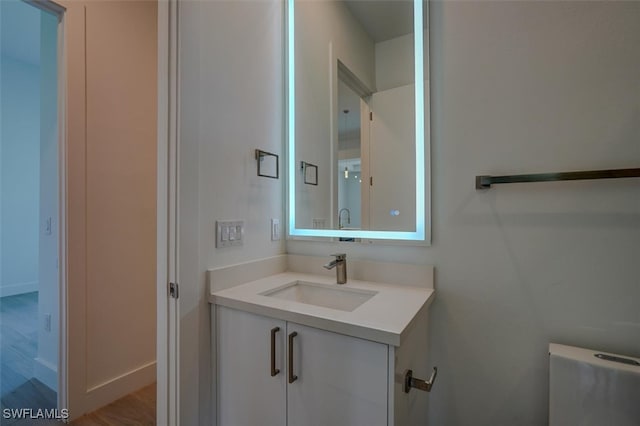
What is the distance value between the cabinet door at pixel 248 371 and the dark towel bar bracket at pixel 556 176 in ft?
3.08

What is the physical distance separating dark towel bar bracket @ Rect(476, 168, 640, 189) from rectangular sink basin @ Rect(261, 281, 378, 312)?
0.63 meters

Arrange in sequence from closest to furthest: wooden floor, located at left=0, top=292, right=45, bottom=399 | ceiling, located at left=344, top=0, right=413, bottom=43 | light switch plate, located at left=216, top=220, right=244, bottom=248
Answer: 1. light switch plate, located at left=216, top=220, right=244, bottom=248
2. ceiling, located at left=344, top=0, right=413, bottom=43
3. wooden floor, located at left=0, top=292, right=45, bottom=399

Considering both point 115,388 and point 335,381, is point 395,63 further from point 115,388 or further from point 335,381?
point 115,388

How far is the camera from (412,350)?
3.14 feet

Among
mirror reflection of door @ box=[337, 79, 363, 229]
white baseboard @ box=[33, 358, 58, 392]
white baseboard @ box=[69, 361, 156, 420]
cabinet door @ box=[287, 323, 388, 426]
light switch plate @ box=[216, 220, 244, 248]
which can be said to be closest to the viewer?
cabinet door @ box=[287, 323, 388, 426]

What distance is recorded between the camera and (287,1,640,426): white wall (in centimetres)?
96

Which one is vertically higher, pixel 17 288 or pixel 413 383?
pixel 413 383

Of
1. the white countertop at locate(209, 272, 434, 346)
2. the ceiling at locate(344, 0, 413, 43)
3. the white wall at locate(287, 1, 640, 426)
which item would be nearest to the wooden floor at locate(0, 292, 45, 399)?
the white countertop at locate(209, 272, 434, 346)

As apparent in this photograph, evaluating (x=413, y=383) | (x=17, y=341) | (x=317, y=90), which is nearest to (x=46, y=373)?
(x=17, y=341)

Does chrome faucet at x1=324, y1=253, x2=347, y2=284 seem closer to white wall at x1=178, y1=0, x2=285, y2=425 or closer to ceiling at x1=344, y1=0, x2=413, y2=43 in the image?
white wall at x1=178, y1=0, x2=285, y2=425

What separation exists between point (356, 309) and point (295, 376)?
301mm

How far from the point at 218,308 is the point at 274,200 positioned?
0.63m

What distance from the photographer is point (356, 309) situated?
38.2 inches

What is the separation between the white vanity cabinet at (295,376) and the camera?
82 centimetres
